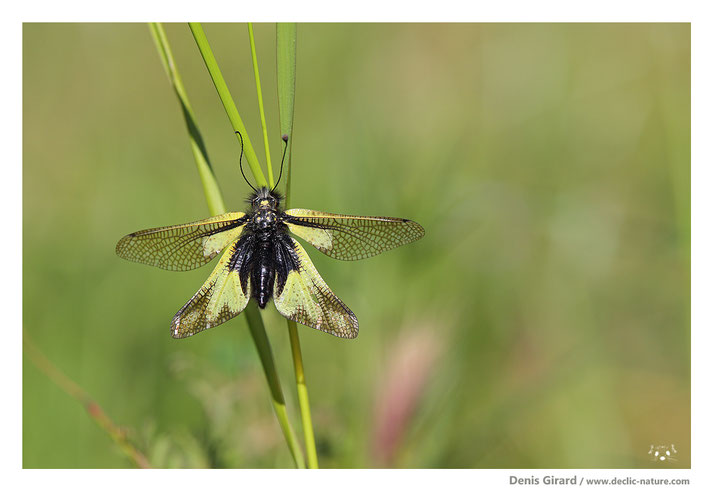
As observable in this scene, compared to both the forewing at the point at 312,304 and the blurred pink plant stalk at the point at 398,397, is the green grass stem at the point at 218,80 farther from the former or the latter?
the blurred pink plant stalk at the point at 398,397

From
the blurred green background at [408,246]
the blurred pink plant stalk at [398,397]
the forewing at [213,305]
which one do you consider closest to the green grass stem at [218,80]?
the forewing at [213,305]

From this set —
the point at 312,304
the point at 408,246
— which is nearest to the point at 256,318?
the point at 312,304

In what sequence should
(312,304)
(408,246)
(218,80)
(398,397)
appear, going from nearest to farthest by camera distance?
(218,80), (312,304), (398,397), (408,246)

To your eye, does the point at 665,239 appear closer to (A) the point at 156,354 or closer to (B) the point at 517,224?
(B) the point at 517,224

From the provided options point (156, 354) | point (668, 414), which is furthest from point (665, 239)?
point (156, 354)

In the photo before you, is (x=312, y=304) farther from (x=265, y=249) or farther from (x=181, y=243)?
(x=181, y=243)

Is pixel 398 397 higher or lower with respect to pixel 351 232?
lower
